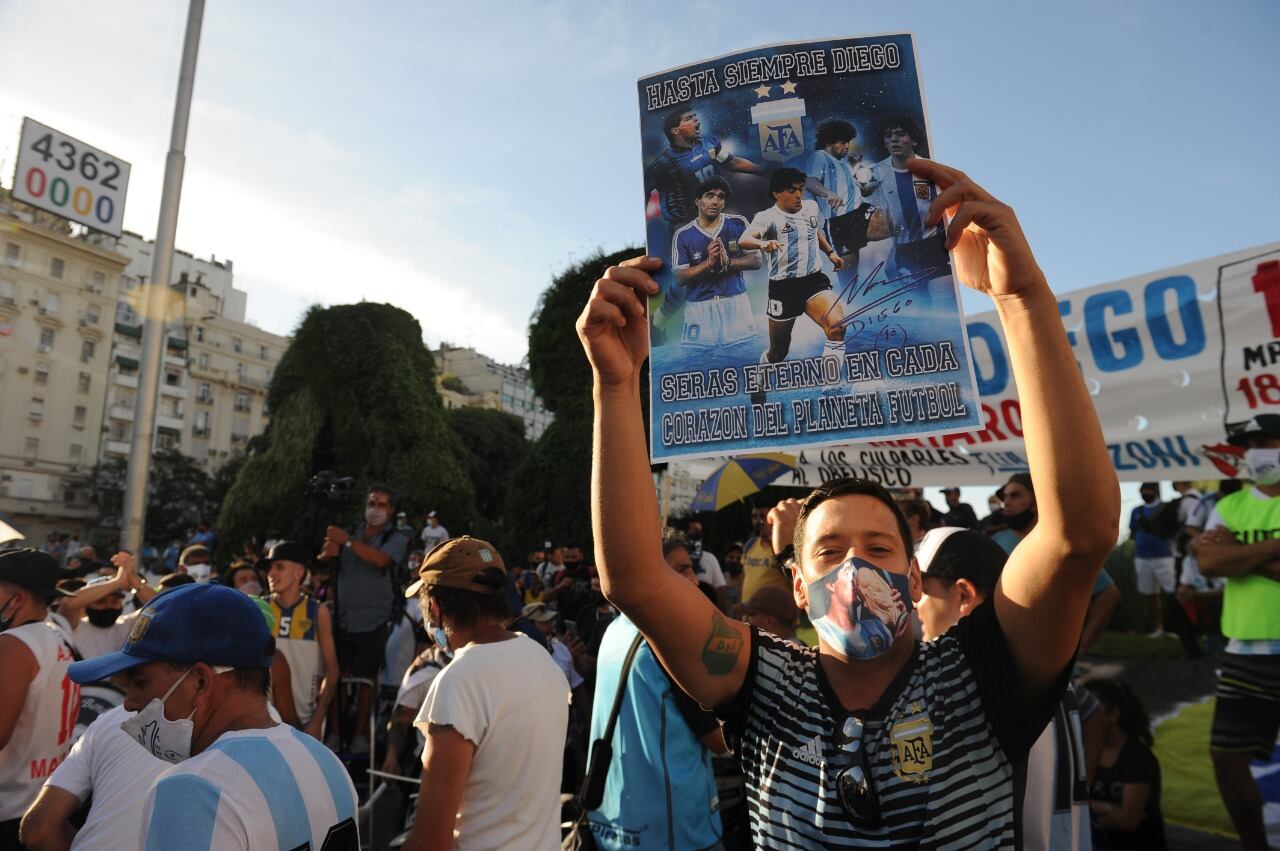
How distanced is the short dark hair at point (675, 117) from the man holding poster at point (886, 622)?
363 mm

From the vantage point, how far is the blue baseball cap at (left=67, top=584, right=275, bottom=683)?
7.89 ft

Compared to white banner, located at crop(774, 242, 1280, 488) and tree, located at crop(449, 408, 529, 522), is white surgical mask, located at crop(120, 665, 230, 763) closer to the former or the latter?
white banner, located at crop(774, 242, 1280, 488)

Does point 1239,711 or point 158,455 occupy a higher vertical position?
point 158,455

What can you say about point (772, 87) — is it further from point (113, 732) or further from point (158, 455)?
point (158, 455)

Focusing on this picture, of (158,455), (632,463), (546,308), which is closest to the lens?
(632,463)

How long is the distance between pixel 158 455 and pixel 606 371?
2506 inches

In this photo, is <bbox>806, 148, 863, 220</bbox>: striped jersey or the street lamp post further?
the street lamp post

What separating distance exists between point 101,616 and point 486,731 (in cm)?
409

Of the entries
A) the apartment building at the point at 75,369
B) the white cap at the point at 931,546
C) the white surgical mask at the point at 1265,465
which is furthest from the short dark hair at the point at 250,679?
the apartment building at the point at 75,369

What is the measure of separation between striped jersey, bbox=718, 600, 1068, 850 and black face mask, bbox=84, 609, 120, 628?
209 inches

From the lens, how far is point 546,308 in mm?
19109

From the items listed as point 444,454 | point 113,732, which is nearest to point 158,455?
point 444,454

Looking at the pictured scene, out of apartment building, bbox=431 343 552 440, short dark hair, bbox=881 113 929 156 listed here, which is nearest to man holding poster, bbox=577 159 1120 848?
short dark hair, bbox=881 113 929 156

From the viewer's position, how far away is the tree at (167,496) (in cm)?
5250
